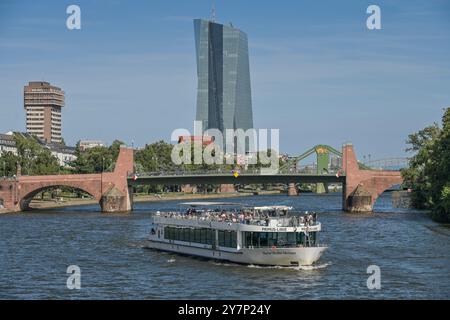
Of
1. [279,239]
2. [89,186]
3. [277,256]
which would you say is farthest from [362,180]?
[277,256]

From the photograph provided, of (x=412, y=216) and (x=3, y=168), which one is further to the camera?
(x=3, y=168)

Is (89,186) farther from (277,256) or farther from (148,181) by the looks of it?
(277,256)

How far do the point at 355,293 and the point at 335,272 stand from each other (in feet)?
30.5

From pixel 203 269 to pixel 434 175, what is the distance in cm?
6498

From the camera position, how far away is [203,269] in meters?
72.2

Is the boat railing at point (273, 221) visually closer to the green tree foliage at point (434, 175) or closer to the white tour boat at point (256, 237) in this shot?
the white tour boat at point (256, 237)

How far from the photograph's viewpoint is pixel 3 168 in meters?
196

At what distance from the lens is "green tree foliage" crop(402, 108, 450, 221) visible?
12050 centimetres

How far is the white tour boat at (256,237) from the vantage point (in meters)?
70.9

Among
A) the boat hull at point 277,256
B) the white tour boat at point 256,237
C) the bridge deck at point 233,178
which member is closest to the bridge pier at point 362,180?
the bridge deck at point 233,178

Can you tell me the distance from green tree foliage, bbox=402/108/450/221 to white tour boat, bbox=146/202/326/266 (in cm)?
4337
